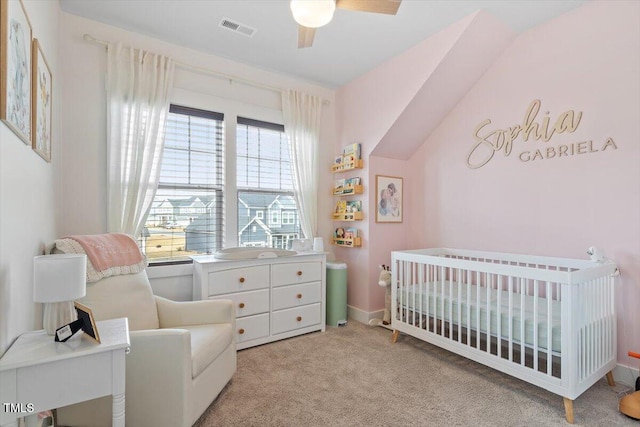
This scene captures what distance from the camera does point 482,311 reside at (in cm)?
225

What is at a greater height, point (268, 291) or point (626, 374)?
point (268, 291)

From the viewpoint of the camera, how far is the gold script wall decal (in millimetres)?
2398

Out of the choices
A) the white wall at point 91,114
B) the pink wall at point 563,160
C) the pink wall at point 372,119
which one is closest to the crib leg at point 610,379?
the pink wall at point 563,160

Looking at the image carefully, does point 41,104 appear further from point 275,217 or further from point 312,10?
point 275,217

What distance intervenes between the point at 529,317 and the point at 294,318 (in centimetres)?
189

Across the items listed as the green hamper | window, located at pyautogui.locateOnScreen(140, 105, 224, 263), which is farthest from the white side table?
the green hamper

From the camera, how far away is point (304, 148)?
3.48m

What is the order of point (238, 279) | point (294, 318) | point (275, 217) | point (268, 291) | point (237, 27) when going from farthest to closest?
point (275, 217) → point (294, 318) → point (268, 291) → point (238, 279) → point (237, 27)

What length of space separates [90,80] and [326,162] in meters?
2.32

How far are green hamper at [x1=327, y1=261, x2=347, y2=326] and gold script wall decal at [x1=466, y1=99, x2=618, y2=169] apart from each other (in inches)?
66.2

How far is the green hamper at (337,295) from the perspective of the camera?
334 centimetres

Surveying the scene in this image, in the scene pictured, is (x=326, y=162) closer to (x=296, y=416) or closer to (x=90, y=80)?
(x=90, y=80)
